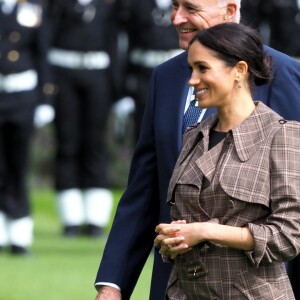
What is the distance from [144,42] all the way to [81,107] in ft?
2.63

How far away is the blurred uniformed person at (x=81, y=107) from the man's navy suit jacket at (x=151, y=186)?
7828mm

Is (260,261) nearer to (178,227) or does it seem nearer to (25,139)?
(178,227)

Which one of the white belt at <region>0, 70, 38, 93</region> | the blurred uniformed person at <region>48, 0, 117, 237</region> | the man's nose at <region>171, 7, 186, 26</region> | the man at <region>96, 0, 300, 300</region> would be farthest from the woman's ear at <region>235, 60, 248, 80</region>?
the blurred uniformed person at <region>48, 0, 117, 237</region>

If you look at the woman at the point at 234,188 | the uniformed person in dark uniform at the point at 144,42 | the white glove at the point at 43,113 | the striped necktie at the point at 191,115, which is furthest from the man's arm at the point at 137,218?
the uniformed person in dark uniform at the point at 144,42

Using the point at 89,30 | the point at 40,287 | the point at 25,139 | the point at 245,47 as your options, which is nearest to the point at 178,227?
the point at 245,47

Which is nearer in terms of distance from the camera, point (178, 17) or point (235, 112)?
point (235, 112)

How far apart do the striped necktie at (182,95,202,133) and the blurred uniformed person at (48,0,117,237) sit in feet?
26.2

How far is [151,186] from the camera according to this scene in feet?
17.0

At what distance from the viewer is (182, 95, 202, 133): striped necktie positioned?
198 inches

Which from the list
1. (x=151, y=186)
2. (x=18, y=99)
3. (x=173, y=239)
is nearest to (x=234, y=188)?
(x=173, y=239)

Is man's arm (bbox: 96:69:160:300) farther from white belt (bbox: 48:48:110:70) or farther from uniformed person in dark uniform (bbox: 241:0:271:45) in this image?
uniformed person in dark uniform (bbox: 241:0:271:45)

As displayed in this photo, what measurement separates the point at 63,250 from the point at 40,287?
202cm

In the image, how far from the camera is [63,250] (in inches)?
485

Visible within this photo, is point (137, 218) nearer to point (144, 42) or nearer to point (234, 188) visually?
point (234, 188)
